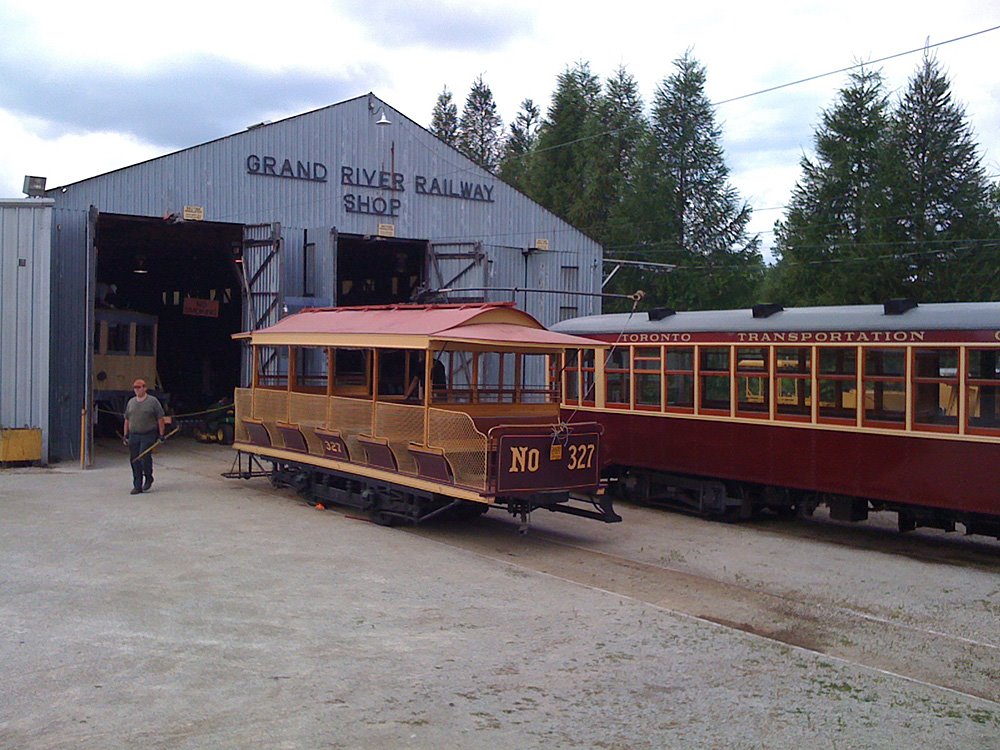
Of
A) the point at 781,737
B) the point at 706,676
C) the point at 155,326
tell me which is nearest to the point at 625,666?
the point at 706,676

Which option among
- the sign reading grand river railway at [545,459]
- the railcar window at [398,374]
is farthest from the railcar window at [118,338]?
the sign reading grand river railway at [545,459]

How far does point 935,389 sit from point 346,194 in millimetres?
14287

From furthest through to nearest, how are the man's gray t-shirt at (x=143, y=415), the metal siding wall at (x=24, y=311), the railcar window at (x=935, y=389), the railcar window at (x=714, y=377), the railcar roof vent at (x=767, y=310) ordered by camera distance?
the metal siding wall at (x=24, y=311), the man's gray t-shirt at (x=143, y=415), the railcar window at (x=714, y=377), the railcar roof vent at (x=767, y=310), the railcar window at (x=935, y=389)

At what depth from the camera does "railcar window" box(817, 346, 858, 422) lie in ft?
40.9

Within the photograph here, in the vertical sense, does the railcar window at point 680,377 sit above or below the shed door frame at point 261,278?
below

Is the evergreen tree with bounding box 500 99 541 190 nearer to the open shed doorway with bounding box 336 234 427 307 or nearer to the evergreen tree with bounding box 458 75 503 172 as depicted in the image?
the evergreen tree with bounding box 458 75 503 172

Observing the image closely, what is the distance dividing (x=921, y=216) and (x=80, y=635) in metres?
31.3

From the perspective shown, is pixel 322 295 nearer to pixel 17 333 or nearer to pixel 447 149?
pixel 447 149

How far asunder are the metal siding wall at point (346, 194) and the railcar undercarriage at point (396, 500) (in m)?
7.51

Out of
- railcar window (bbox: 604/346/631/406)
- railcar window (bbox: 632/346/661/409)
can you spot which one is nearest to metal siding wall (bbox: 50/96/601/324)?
railcar window (bbox: 604/346/631/406)

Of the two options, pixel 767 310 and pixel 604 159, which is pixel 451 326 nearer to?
pixel 767 310

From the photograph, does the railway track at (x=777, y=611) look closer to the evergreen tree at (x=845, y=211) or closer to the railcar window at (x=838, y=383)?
the railcar window at (x=838, y=383)

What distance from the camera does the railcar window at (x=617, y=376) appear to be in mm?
15445

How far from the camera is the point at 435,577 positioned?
32.5ft
